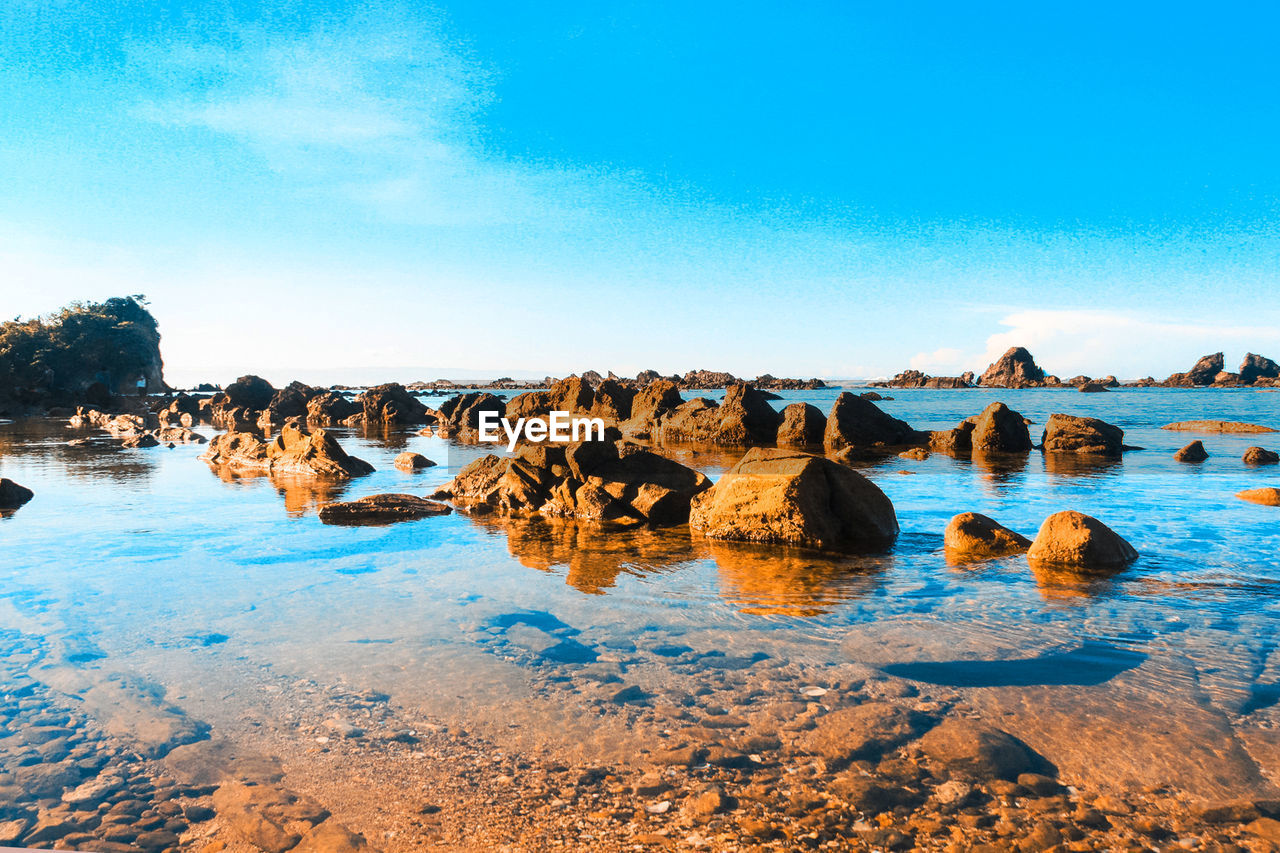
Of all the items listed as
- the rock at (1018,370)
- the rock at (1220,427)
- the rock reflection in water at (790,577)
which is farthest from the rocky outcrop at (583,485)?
the rock at (1018,370)

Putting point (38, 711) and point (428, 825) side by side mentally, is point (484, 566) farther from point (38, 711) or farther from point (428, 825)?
point (428, 825)

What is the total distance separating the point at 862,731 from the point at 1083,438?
86.8 ft

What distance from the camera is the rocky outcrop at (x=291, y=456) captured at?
21.1 m

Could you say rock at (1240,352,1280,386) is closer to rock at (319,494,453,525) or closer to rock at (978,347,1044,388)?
rock at (978,347,1044,388)

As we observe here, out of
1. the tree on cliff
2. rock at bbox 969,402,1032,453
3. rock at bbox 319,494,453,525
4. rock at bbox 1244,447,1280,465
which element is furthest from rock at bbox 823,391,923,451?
the tree on cliff

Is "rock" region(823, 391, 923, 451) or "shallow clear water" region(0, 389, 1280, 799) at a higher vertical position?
"rock" region(823, 391, 923, 451)

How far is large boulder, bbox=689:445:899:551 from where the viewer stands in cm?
1141

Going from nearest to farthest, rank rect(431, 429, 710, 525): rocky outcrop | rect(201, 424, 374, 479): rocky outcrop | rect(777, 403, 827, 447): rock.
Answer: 1. rect(431, 429, 710, 525): rocky outcrop
2. rect(201, 424, 374, 479): rocky outcrop
3. rect(777, 403, 827, 447): rock

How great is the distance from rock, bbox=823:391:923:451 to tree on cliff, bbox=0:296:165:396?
7093 centimetres

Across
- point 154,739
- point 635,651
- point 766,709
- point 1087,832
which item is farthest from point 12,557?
point 1087,832

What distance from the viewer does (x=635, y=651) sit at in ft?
21.9

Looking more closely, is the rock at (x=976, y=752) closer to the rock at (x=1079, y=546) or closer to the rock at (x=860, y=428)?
the rock at (x=1079, y=546)

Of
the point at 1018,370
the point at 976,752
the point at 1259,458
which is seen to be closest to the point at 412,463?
the point at 976,752

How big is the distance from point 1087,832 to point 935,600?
451 cm
